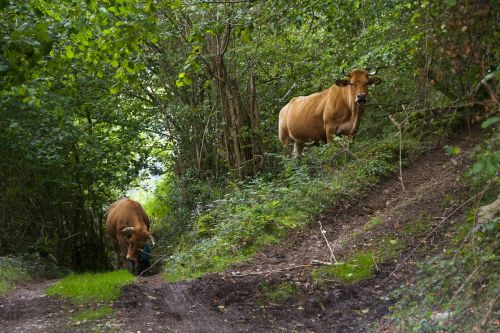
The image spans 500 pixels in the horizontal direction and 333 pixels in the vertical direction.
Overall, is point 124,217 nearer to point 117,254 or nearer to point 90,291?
point 117,254

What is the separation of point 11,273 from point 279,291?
6.17 meters

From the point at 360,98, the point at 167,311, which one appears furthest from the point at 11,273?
the point at 360,98

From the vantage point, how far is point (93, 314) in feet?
24.8

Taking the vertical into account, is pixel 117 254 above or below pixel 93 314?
below

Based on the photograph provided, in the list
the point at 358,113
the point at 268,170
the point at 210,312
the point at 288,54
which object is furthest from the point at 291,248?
the point at 288,54

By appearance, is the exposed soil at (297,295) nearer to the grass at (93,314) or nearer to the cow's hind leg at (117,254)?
the grass at (93,314)

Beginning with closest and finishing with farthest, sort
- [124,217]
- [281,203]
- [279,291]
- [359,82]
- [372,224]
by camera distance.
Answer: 1. [279,291]
2. [372,224]
3. [281,203]
4. [359,82]
5. [124,217]

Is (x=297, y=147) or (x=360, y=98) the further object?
(x=297, y=147)

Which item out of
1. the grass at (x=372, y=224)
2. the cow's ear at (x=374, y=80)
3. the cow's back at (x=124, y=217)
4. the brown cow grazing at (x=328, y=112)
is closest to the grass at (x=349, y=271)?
the grass at (x=372, y=224)

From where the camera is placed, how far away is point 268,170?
15484mm

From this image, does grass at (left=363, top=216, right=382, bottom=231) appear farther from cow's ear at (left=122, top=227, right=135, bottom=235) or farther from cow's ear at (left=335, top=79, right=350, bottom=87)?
cow's ear at (left=122, top=227, right=135, bottom=235)

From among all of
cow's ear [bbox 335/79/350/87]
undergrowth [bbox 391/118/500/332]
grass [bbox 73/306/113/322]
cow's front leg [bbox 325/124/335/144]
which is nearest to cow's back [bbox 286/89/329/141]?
cow's front leg [bbox 325/124/335/144]

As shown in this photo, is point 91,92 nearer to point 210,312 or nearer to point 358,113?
point 358,113

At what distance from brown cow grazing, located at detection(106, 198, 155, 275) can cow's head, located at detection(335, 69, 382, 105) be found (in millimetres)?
5805
